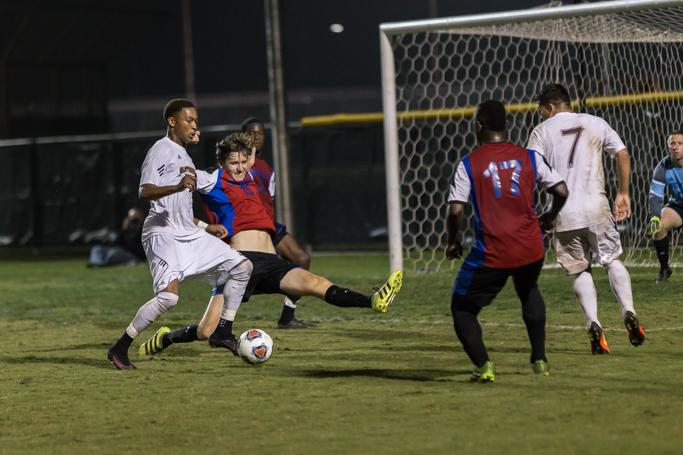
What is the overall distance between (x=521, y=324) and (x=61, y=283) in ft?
30.8

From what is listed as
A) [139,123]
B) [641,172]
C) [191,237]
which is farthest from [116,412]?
[139,123]

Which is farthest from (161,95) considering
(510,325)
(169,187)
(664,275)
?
(169,187)

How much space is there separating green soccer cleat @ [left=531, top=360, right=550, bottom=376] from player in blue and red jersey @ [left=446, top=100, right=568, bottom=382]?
1.27 ft

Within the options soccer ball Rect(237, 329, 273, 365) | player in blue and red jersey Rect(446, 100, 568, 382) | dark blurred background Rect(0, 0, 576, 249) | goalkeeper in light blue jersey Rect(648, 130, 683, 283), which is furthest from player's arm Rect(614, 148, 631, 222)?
dark blurred background Rect(0, 0, 576, 249)

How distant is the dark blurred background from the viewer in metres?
21.8

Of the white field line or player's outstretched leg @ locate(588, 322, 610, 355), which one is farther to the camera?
the white field line

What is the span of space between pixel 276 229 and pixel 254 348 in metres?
2.31

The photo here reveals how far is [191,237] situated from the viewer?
8.74m

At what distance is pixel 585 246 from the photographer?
876 centimetres

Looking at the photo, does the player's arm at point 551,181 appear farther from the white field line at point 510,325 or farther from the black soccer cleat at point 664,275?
the black soccer cleat at point 664,275

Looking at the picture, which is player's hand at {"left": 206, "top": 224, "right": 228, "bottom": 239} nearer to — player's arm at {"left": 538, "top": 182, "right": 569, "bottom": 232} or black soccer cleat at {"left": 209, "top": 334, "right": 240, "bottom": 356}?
black soccer cleat at {"left": 209, "top": 334, "right": 240, "bottom": 356}

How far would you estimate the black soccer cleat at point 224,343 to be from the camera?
29.8 feet

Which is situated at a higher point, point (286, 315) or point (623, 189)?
point (623, 189)

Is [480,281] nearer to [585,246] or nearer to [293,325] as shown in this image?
[585,246]
